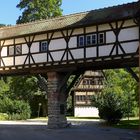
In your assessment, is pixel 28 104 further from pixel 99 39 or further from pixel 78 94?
pixel 99 39

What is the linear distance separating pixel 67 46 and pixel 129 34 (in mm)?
5889

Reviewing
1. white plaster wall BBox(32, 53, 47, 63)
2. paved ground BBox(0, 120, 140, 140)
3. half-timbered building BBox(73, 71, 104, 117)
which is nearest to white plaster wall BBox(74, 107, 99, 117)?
half-timbered building BBox(73, 71, 104, 117)

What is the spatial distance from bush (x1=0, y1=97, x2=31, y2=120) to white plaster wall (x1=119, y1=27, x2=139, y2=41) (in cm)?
2540

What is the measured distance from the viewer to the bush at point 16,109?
52.8 metres

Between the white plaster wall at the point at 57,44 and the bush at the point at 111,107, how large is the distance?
8529 mm

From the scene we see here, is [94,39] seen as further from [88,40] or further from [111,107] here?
[111,107]

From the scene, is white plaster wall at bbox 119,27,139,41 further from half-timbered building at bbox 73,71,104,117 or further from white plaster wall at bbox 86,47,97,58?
half-timbered building at bbox 73,71,104,117

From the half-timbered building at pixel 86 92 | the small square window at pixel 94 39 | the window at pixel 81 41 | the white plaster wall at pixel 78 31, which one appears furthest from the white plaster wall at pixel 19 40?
the half-timbered building at pixel 86 92

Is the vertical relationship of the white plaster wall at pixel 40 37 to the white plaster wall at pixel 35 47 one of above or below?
above

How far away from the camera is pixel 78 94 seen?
67.1 m

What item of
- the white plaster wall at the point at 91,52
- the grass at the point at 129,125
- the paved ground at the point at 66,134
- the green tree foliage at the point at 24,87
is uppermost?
the white plaster wall at the point at 91,52

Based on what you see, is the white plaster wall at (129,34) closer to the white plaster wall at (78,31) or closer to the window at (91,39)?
the window at (91,39)

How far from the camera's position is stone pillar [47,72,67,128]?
113 ft

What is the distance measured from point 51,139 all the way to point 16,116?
29142 millimetres
